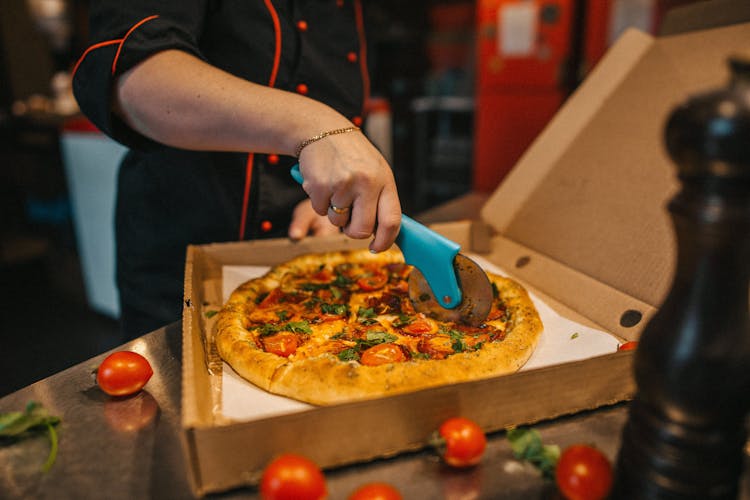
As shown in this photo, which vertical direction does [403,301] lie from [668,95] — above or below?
below

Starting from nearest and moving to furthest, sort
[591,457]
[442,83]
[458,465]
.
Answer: [591,457] < [458,465] < [442,83]

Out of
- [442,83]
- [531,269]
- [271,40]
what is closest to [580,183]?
[531,269]

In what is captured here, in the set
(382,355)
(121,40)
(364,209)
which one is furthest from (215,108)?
(382,355)

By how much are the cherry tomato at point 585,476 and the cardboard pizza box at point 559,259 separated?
17cm

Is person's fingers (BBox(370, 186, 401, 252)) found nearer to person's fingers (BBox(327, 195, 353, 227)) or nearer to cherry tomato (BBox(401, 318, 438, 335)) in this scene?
person's fingers (BBox(327, 195, 353, 227))

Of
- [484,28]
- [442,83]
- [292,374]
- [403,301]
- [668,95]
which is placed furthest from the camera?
[442,83]

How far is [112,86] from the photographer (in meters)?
1.36

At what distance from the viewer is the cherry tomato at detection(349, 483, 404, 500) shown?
31.7 inches

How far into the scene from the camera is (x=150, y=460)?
95 cm

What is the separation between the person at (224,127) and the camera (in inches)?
48.0

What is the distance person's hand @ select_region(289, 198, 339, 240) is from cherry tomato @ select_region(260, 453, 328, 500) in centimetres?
110

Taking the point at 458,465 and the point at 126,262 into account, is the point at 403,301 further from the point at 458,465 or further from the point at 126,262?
the point at 126,262

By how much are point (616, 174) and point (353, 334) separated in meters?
1.04

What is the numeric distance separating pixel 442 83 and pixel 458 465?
32.2 ft
